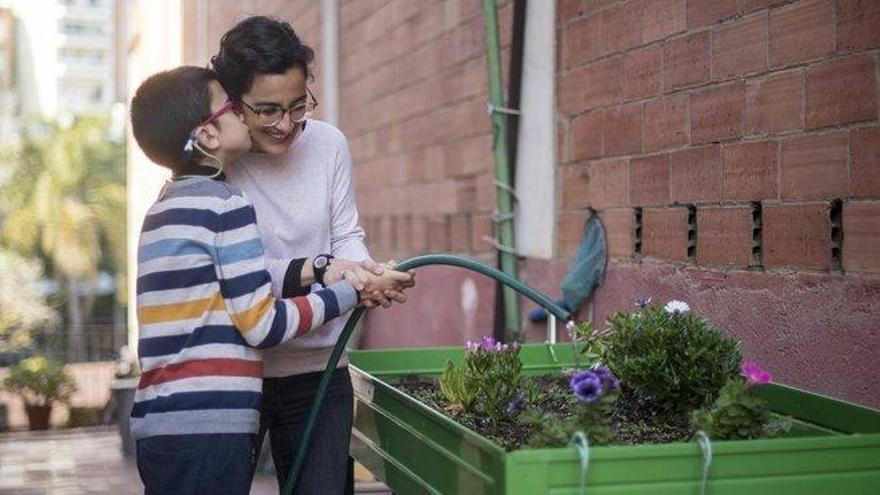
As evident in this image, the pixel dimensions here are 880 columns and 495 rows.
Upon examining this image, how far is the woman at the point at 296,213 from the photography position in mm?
2885

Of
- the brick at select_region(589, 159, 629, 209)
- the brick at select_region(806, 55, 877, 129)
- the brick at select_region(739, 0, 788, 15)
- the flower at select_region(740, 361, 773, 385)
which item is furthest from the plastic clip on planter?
the brick at select_region(589, 159, 629, 209)

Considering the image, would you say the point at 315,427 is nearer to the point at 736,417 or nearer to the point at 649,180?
the point at 736,417

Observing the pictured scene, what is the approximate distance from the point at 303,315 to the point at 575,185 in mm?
2050

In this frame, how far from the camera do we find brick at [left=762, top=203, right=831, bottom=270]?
3.16 meters

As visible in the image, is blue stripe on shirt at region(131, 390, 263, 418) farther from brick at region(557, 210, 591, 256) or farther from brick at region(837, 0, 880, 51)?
brick at region(557, 210, 591, 256)

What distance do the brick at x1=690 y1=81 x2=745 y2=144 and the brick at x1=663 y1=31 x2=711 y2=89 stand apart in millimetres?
52

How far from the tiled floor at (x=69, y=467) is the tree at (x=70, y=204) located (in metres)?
28.0

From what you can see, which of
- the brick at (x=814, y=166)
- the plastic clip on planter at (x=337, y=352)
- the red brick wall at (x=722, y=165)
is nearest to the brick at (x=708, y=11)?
the red brick wall at (x=722, y=165)

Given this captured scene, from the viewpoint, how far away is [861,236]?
3.01 meters

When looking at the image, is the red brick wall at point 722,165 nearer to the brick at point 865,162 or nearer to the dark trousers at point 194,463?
the brick at point 865,162

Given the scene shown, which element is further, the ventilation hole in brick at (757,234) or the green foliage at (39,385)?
the green foliage at (39,385)

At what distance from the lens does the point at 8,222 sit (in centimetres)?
4116

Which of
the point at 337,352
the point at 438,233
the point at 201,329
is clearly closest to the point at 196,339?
the point at 201,329

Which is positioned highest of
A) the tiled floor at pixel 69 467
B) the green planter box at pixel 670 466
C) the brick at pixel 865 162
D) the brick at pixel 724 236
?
the brick at pixel 865 162
